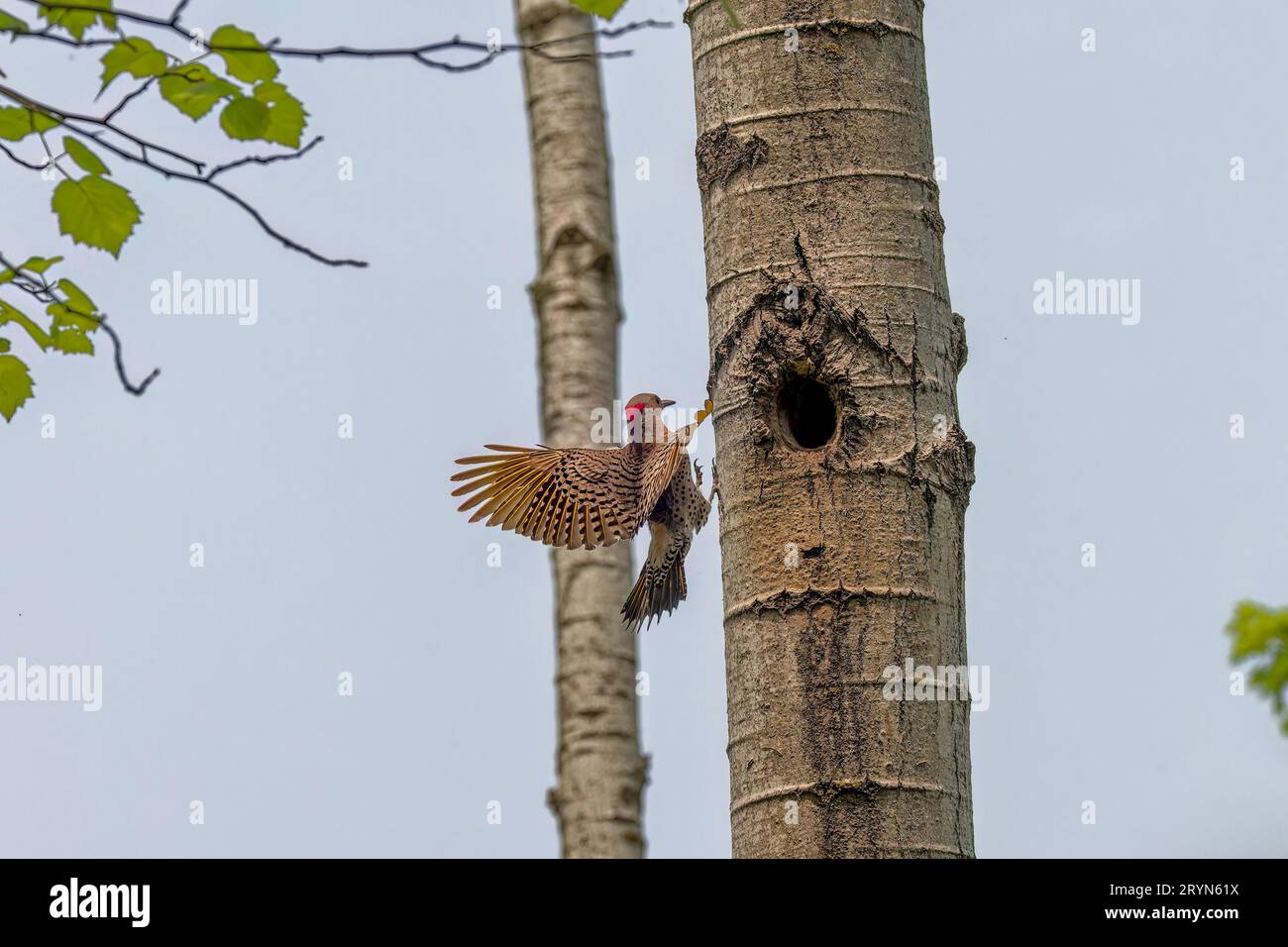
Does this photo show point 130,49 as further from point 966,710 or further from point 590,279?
point 590,279

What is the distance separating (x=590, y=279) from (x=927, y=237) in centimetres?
561

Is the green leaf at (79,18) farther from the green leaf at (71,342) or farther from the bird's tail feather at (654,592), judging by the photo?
the bird's tail feather at (654,592)

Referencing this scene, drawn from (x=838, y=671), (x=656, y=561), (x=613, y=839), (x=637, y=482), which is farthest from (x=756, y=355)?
(x=613, y=839)

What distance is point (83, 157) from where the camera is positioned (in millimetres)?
3213

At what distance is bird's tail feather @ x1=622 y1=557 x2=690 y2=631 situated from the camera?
15.5 ft

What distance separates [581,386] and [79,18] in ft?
18.4

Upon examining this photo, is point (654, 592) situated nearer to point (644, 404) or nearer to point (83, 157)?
point (644, 404)

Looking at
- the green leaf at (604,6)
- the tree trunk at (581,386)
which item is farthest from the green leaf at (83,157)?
the tree trunk at (581,386)

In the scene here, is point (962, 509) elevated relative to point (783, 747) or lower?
elevated

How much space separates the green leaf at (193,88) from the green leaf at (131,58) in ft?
0.12

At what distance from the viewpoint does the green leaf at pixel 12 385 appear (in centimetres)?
379

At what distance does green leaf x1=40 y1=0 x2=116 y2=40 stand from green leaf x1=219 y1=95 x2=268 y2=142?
0.89 feet

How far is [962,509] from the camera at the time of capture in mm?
3354

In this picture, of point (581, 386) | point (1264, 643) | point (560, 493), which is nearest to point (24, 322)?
point (560, 493)
